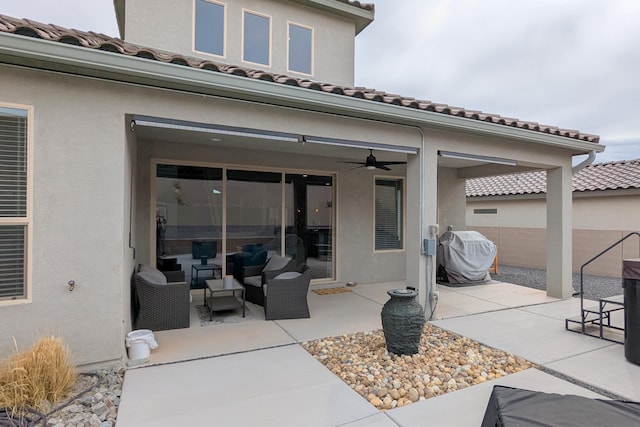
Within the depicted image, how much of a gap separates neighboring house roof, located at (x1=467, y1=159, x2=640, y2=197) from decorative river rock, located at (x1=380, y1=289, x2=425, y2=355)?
7874mm

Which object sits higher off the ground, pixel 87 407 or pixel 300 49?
pixel 300 49

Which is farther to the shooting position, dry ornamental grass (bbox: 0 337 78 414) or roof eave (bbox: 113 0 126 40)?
roof eave (bbox: 113 0 126 40)

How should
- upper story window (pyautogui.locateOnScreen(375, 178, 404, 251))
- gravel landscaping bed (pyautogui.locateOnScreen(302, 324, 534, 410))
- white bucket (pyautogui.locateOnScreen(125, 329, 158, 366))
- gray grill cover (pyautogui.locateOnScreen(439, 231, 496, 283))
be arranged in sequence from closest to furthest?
1. gravel landscaping bed (pyautogui.locateOnScreen(302, 324, 534, 410))
2. white bucket (pyautogui.locateOnScreen(125, 329, 158, 366))
3. gray grill cover (pyautogui.locateOnScreen(439, 231, 496, 283))
4. upper story window (pyautogui.locateOnScreen(375, 178, 404, 251))

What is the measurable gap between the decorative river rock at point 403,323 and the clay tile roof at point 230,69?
2.90m

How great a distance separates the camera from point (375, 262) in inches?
366

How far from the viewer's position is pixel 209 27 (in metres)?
7.63

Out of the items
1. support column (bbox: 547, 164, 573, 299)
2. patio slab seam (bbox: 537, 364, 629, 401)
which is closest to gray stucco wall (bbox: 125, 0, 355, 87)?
support column (bbox: 547, 164, 573, 299)

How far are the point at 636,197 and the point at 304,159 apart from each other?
9.94 meters

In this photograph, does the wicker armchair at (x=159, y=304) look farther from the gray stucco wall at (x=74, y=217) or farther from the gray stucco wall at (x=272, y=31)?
the gray stucco wall at (x=272, y=31)

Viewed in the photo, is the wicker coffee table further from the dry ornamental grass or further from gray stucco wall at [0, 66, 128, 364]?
the dry ornamental grass

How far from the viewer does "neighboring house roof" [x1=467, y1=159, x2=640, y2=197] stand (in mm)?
10797

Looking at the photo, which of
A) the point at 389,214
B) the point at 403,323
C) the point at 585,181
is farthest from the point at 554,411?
the point at 585,181

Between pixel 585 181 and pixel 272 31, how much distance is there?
11.5 metres

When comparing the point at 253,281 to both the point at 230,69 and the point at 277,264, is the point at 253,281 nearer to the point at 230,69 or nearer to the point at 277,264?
the point at 277,264
